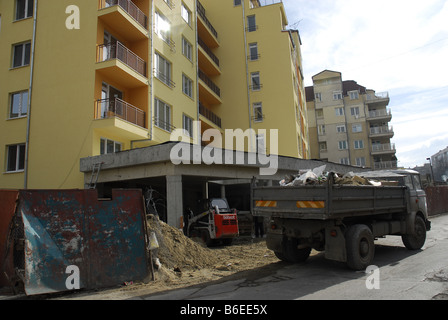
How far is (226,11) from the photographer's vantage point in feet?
99.1

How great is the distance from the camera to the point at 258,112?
28188 mm

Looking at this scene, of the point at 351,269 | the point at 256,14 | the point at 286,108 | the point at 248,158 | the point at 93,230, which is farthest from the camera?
the point at 256,14

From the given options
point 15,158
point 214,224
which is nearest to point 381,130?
point 214,224

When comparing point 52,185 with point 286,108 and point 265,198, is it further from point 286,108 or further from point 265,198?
point 286,108

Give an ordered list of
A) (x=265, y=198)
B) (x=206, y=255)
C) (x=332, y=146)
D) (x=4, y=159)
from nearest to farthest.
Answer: (x=265, y=198)
(x=206, y=255)
(x=4, y=159)
(x=332, y=146)

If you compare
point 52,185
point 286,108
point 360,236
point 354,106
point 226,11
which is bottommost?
point 360,236

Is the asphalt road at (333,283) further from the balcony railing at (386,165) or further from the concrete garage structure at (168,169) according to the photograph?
the balcony railing at (386,165)

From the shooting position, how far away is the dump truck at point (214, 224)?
1272 centimetres

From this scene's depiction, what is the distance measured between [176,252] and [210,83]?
21674 millimetres

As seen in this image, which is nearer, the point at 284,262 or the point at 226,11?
the point at 284,262

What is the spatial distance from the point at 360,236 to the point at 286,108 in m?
20.8

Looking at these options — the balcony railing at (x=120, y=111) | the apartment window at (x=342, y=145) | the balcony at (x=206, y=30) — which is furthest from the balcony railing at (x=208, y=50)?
the apartment window at (x=342, y=145)

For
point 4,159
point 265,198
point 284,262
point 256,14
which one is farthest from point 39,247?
point 256,14

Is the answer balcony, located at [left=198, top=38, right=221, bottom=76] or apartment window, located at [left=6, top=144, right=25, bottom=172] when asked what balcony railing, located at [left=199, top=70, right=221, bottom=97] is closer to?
balcony, located at [left=198, top=38, right=221, bottom=76]
